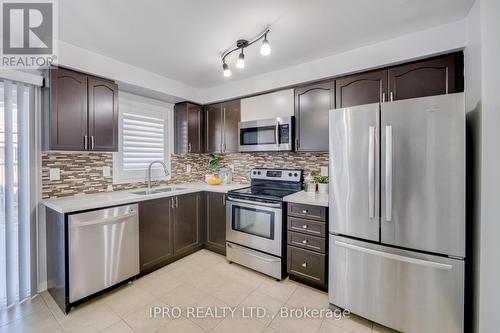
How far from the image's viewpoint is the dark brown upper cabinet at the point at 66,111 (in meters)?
2.01

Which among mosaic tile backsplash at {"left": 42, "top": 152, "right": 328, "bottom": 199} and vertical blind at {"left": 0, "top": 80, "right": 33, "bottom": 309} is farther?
mosaic tile backsplash at {"left": 42, "top": 152, "right": 328, "bottom": 199}

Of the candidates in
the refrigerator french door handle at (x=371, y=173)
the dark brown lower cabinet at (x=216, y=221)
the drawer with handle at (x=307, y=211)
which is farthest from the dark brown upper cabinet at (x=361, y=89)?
the dark brown lower cabinet at (x=216, y=221)

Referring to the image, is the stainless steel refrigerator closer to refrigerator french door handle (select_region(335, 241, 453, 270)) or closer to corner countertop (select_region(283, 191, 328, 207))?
refrigerator french door handle (select_region(335, 241, 453, 270))

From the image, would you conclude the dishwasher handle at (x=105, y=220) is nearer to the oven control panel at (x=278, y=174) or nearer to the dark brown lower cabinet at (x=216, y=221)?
the dark brown lower cabinet at (x=216, y=221)

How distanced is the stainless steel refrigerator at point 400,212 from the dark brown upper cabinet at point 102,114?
91.4 inches

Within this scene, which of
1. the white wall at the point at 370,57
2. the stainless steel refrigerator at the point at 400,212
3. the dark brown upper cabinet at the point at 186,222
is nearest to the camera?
the stainless steel refrigerator at the point at 400,212

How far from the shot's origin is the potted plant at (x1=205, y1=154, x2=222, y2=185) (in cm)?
341

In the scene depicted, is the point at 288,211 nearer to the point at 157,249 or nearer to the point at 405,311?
the point at 405,311

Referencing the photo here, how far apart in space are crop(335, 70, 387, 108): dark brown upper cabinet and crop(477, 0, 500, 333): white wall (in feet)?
2.42

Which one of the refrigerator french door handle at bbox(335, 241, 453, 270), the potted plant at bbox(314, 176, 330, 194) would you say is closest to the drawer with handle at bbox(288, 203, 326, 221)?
the refrigerator french door handle at bbox(335, 241, 453, 270)

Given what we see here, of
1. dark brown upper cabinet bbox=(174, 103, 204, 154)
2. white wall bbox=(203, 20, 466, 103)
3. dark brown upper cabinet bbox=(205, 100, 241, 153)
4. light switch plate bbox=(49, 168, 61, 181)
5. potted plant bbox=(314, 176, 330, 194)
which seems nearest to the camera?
white wall bbox=(203, 20, 466, 103)

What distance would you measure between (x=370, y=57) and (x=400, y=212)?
1531mm

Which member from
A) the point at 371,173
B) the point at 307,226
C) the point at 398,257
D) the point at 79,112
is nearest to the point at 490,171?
the point at 371,173

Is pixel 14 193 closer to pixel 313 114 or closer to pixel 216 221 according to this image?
pixel 216 221
